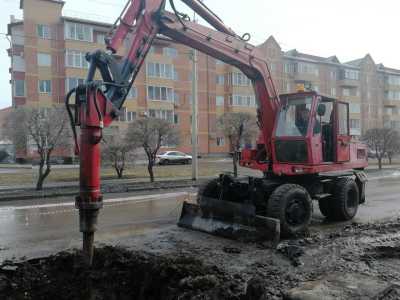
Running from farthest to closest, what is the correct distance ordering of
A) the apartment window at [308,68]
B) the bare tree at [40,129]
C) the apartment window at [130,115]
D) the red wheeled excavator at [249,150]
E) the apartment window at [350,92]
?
the apartment window at [350,92]
the apartment window at [308,68]
the apartment window at [130,115]
the bare tree at [40,129]
the red wheeled excavator at [249,150]

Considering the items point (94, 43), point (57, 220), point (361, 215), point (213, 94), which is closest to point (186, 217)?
point (57, 220)

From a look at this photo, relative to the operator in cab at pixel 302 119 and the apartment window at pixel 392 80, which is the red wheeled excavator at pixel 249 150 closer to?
the operator in cab at pixel 302 119

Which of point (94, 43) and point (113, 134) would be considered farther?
point (94, 43)

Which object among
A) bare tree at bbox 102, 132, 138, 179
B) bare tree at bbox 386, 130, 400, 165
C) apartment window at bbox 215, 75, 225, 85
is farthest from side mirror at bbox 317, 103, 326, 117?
apartment window at bbox 215, 75, 225, 85

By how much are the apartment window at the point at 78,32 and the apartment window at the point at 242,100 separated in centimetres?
1955

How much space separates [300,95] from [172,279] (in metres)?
5.19

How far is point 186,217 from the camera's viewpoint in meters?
7.95

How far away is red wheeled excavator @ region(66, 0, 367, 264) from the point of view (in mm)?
5230

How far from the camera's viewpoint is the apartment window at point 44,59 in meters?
38.1

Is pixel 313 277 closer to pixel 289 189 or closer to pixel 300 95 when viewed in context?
pixel 289 189

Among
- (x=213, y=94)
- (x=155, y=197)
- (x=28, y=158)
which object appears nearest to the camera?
(x=155, y=197)

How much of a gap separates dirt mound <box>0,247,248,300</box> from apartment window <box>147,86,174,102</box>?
38.8m

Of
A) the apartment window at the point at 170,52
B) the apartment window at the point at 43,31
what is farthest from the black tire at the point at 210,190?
the apartment window at the point at 170,52

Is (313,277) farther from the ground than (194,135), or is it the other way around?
(194,135)
